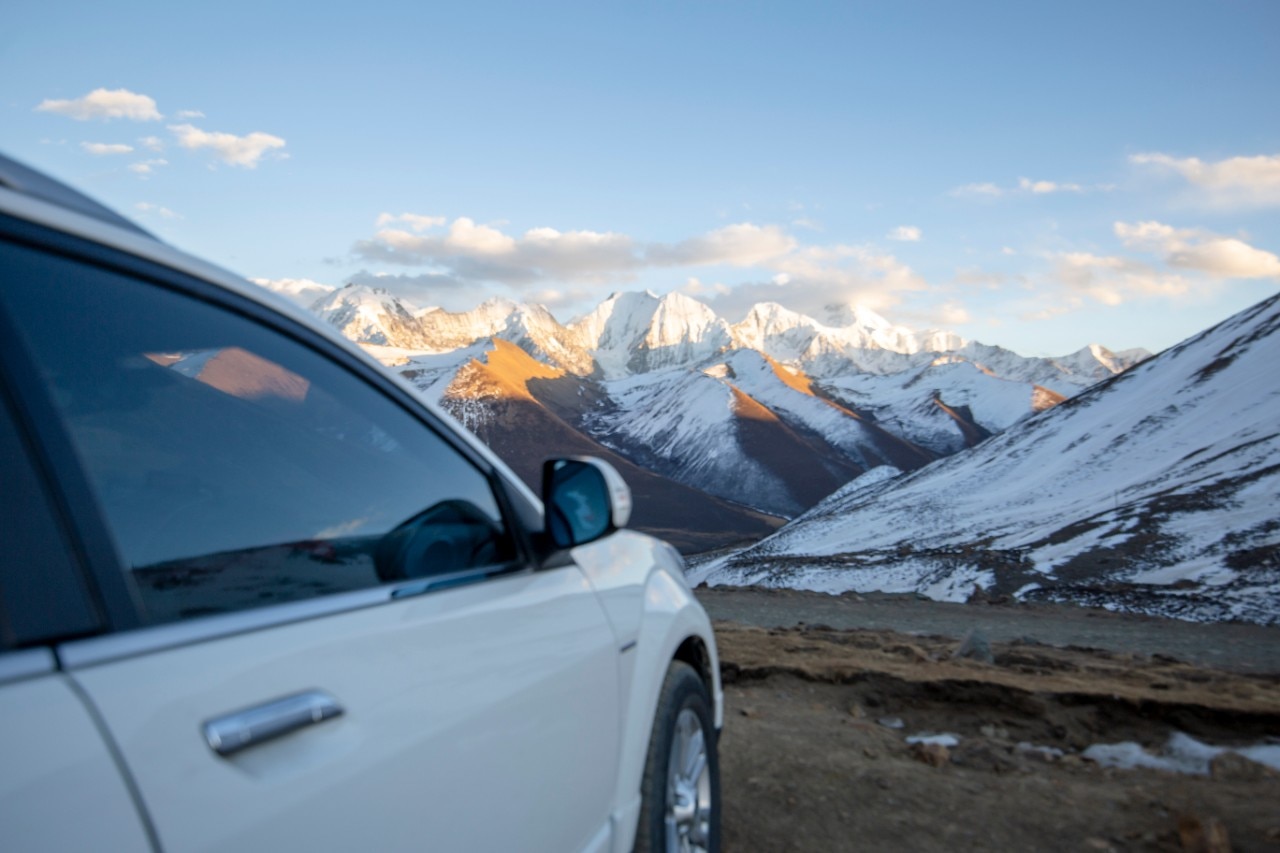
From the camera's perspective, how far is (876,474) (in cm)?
5919

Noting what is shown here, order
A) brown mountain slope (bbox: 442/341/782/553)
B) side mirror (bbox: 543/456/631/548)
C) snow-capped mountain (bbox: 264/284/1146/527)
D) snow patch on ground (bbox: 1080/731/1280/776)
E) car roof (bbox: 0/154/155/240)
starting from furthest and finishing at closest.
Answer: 1. snow-capped mountain (bbox: 264/284/1146/527)
2. brown mountain slope (bbox: 442/341/782/553)
3. snow patch on ground (bbox: 1080/731/1280/776)
4. side mirror (bbox: 543/456/631/548)
5. car roof (bbox: 0/154/155/240)

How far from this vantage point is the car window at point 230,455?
1300mm

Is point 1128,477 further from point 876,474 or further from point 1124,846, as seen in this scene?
point 1124,846

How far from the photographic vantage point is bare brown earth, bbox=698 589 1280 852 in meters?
3.68

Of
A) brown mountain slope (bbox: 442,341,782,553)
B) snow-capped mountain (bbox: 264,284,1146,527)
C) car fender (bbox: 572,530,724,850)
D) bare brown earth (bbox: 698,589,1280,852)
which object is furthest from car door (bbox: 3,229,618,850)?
snow-capped mountain (bbox: 264,284,1146,527)

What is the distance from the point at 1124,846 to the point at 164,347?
3.79 m

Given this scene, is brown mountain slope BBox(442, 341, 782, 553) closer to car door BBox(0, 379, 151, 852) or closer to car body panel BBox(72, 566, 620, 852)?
car body panel BBox(72, 566, 620, 852)

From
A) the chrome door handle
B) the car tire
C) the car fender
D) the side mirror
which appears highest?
the side mirror

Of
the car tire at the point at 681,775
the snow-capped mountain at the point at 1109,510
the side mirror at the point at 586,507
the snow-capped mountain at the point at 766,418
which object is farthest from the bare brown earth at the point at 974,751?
the snow-capped mountain at the point at 766,418

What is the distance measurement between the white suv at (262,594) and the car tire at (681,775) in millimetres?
59

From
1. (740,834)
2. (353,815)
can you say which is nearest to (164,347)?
(353,815)

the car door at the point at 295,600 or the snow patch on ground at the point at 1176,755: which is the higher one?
the car door at the point at 295,600

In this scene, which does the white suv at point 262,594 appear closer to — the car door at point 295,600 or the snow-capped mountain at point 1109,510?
the car door at point 295,600

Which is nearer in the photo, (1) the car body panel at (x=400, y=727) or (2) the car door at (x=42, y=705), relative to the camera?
(2) the car door at (x=42, y=705)
